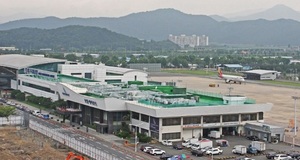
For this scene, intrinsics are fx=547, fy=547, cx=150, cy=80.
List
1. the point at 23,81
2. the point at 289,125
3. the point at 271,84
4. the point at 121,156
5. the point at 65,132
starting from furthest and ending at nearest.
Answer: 1. the point at 271,84
2. the point at 23,81
3. the point at 289,125
4. the point at 65,132
5. the point at 121,156

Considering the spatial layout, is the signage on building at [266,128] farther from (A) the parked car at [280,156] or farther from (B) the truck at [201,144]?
(A) the parked car at [280,156]

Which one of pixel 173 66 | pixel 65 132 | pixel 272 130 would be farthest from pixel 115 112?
pixel 173 66

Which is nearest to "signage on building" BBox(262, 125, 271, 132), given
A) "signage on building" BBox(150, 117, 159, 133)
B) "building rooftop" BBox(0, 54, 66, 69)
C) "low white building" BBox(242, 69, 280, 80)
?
"signage on building" BBox(150, 117, 159, 133)

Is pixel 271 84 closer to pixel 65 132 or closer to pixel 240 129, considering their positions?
pixel 240 129

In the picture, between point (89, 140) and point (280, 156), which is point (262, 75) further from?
point (280, 156)

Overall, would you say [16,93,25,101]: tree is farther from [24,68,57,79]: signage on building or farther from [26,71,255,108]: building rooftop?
[26,71,255,108]: building rooftop

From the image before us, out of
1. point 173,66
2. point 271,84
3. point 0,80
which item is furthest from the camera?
point 173,66

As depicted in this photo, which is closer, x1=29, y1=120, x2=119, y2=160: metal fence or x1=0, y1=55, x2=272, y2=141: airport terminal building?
x1=29, y1=120, x2=119, y2=160: metal fence

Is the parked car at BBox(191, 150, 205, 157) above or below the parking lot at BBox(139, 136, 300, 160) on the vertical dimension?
above
